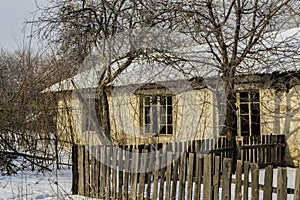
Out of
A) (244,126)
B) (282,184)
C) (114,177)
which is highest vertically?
A: (244,126)

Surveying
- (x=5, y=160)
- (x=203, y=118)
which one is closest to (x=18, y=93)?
(x=5, y=160)

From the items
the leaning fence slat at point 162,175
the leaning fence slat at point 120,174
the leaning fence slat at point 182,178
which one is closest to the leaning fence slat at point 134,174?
the leaning fence slat at point 120,174

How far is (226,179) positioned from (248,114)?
643 centimetres

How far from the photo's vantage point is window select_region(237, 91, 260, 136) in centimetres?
1160

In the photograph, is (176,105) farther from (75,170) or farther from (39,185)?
(75,170)

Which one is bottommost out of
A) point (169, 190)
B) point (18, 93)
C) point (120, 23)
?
point (169, 190)

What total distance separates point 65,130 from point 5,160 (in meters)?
4.88

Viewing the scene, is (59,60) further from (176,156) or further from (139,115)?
(176,156)

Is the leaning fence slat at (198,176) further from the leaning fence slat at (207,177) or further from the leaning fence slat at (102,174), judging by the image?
the leaning fence slat at (102,174)

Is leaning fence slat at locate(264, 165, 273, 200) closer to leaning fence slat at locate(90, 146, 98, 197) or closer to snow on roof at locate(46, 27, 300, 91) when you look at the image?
leaning fence slat at locate(90, 146, 98, 197)

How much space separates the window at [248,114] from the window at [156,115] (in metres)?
2.68

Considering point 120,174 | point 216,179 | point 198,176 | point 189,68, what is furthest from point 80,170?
point 189,68

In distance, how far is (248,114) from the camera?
464 inches

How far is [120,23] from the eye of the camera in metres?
11.0
